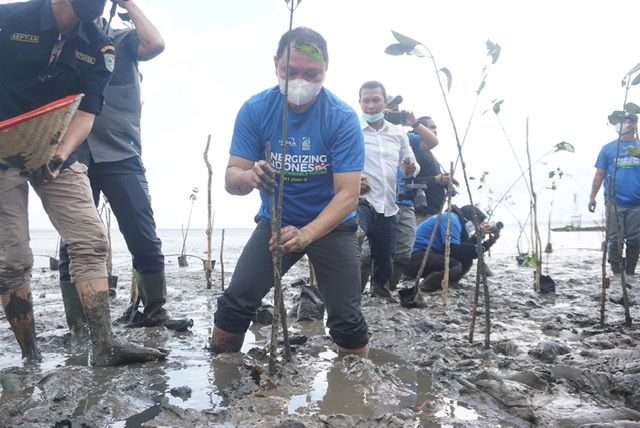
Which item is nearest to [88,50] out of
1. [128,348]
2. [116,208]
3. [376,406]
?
[116,208]

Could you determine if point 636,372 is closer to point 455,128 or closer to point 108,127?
point 455,128

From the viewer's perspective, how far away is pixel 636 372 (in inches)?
92.7

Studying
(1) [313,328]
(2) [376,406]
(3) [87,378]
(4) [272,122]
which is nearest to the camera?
(2) [376,406]

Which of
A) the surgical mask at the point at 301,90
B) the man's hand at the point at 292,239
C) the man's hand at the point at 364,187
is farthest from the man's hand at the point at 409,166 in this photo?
the man's hand at the point at 292,239

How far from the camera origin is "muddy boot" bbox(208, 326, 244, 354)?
2.81 m

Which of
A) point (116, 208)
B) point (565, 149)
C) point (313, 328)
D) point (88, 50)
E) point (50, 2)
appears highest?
point (50, 2)

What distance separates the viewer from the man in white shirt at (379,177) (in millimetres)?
4715

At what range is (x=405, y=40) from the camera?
2795 mm

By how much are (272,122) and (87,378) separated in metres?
1.65

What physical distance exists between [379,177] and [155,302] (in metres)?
2.39

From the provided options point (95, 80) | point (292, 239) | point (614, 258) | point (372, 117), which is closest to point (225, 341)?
point (292, 239)

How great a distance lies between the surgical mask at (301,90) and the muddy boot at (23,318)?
5.90ft

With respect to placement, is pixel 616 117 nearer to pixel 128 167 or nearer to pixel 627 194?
pixel 128 167

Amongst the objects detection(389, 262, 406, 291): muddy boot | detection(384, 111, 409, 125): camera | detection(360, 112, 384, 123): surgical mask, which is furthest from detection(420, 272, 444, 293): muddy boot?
detection(360, 112, 384, 123): surgical mask
